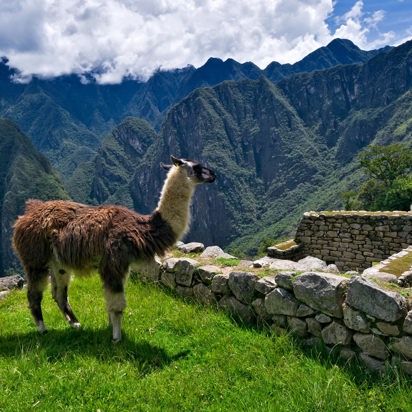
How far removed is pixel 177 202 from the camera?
4.55 meters

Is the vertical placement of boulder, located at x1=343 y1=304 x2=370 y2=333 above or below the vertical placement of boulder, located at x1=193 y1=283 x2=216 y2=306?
above

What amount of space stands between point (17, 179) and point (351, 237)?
483 feet

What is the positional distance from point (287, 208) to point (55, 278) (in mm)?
165158

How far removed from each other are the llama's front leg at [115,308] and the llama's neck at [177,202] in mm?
1061

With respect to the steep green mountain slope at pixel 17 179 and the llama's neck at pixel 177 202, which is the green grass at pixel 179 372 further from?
the steep green mountain slope at pixel 17 179

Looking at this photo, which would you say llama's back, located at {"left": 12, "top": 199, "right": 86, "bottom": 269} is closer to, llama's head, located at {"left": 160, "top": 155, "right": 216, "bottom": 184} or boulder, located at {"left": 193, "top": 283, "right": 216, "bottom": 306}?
llama's head, located at {"left": 160, "top": 155, "right": 216, "bottom": 184}

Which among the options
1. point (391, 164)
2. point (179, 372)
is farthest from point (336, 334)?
point (391, 164)

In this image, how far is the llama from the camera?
4.06 m

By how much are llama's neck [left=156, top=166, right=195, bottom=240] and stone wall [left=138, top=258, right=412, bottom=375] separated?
922 millimetres

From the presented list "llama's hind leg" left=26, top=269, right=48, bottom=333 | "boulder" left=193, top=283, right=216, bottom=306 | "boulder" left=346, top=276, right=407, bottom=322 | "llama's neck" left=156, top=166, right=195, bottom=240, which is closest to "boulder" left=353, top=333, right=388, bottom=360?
"boulder" left=346, top=276, right=407, bottom=322

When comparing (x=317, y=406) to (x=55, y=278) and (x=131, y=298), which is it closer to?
(x=131, y=298)

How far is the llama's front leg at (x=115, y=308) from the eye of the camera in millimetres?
4023

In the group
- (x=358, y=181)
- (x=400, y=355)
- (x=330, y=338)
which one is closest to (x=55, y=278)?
(x=330, y=338)

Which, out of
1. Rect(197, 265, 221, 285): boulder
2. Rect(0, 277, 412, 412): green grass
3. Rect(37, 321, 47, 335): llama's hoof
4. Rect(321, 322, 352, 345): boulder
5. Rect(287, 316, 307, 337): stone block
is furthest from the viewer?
Rect(197, 265, 221, 285): boulder
